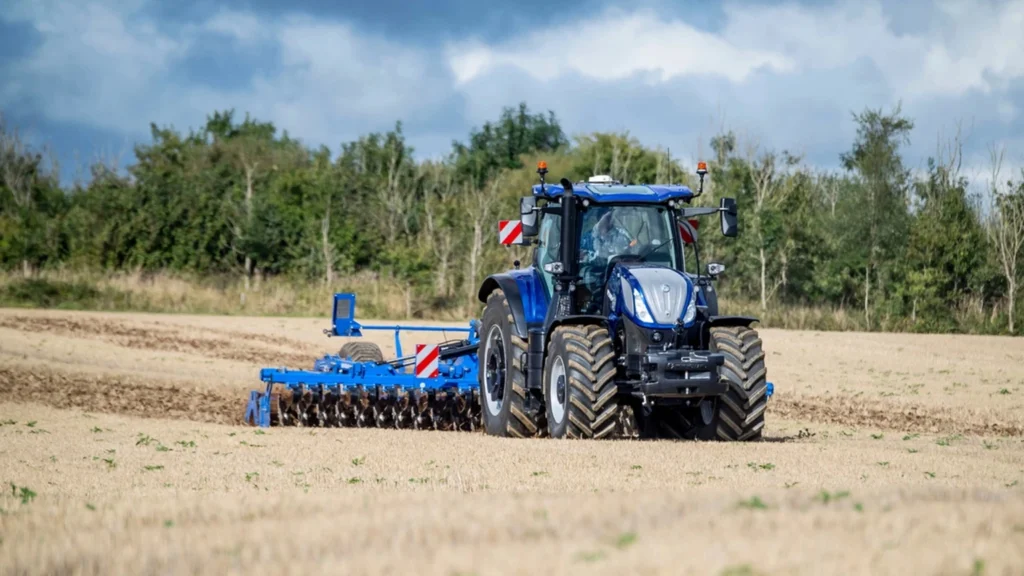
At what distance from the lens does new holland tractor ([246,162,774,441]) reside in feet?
32.4

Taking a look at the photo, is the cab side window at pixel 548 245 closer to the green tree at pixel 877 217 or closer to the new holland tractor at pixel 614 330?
the new holland tractor at pixel 614 330

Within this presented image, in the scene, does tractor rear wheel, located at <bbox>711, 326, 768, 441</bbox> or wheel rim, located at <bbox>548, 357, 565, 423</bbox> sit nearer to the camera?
tractor rear wheel, located at <bbox>711, 326, 768, 441</bbox>

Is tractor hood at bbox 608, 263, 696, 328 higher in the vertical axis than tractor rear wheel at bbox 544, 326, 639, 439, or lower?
higher

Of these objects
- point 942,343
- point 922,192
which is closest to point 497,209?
point 922,192

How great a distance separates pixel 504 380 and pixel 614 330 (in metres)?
1.50

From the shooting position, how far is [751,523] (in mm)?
4109

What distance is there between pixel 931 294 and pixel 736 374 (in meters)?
26.6

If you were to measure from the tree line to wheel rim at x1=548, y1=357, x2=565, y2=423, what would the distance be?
20.7 m

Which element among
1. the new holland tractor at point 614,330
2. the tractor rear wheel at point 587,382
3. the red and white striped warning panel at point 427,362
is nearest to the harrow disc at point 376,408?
the red and white striped warning panel at point 427,362

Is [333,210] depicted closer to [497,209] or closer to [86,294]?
[497,209]

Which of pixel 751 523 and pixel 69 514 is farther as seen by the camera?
pixel 69 514

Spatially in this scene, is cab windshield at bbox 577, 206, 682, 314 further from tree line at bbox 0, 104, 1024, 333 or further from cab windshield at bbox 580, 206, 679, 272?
tree line at bbox 0, 104, 1024, 333

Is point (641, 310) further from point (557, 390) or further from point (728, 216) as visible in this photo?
point (728, 216)

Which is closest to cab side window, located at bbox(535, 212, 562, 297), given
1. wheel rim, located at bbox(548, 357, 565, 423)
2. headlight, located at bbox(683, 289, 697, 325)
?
wheel rim, located at bbox(548, 357, 565, 423)
